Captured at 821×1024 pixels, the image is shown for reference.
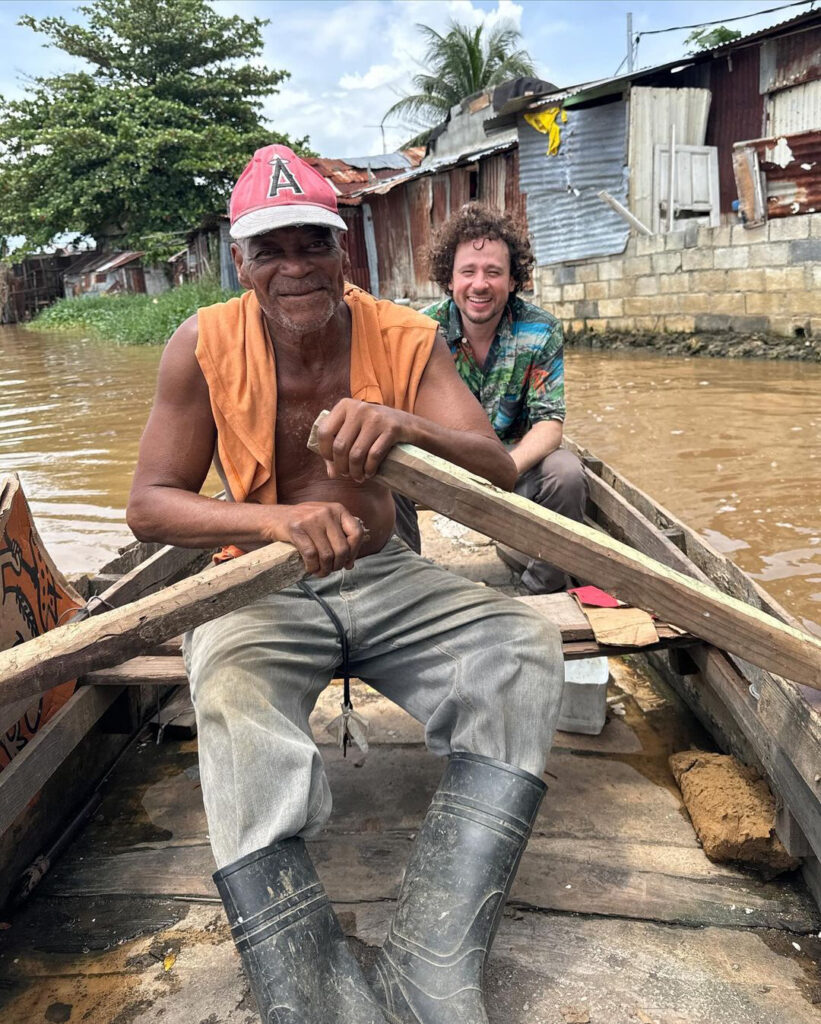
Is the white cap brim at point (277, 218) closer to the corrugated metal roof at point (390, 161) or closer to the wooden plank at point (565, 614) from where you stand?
the wooden plank at point (565, 614)

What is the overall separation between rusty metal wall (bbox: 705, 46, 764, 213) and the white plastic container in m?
11.5

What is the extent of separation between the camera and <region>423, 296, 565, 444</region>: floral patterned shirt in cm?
321

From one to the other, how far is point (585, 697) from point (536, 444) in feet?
3.54

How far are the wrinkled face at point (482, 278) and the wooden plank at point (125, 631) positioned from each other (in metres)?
1.93

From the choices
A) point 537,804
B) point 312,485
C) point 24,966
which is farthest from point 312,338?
point 24,966

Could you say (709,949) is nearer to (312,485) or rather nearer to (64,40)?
(312,485)

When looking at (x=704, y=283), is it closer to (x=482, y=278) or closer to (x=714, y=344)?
(x=714, y=344)

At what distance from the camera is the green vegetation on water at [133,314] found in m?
16.8

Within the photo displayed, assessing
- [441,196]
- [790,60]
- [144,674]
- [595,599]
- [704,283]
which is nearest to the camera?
[144,674]

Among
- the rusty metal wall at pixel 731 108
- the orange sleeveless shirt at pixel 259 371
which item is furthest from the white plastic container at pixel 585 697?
the rusty metal wall at pixel 731 108

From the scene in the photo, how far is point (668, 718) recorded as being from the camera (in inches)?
105

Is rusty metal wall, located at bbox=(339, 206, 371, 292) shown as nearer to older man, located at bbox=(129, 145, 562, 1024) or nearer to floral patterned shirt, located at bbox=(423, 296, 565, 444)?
floral patterned shirt, located at bbox=(423, 296, 565, 444)

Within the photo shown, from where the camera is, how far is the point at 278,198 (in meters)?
1.76

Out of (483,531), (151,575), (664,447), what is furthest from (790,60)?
(483,531)
